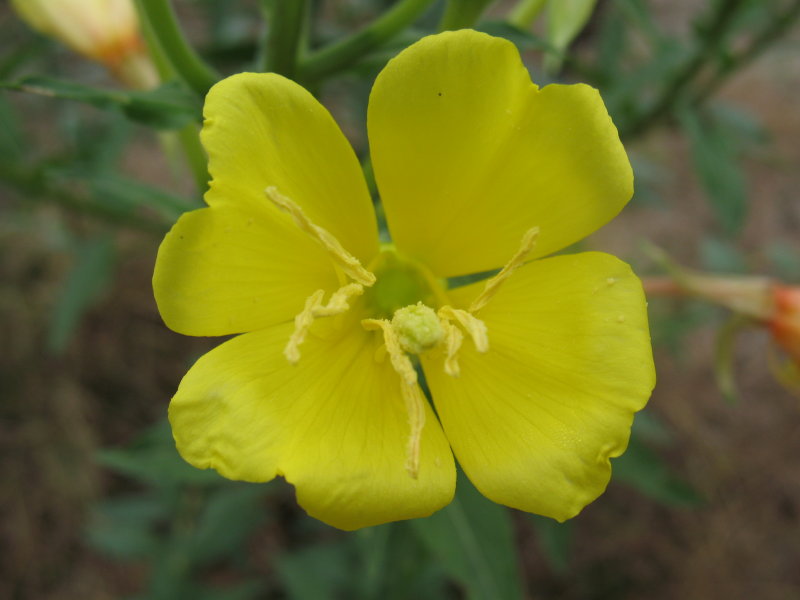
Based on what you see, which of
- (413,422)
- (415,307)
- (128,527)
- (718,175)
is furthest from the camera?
(128,527)

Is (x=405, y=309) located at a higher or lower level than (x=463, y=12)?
lower

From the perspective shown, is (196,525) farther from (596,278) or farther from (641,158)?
(641,158)

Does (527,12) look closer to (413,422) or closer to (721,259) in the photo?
(413,422)

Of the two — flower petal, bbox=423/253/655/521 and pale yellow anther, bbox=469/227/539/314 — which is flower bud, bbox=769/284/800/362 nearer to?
flower petal, bbox=423/253/655/521

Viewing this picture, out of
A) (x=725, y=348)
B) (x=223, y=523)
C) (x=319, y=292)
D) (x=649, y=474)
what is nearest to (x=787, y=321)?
(x=725, y=348)

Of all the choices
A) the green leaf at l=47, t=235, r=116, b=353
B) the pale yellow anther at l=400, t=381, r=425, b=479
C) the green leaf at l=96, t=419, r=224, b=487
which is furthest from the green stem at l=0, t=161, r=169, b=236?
the pale yellow anther at l=400, t=381, r=425, b=479

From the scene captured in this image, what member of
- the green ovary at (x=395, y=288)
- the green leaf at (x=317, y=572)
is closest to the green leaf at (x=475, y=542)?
the green ovary at (x=395, y=288)

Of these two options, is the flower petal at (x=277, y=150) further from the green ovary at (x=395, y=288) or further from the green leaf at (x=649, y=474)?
the green leaf at (x=649, y=474)
